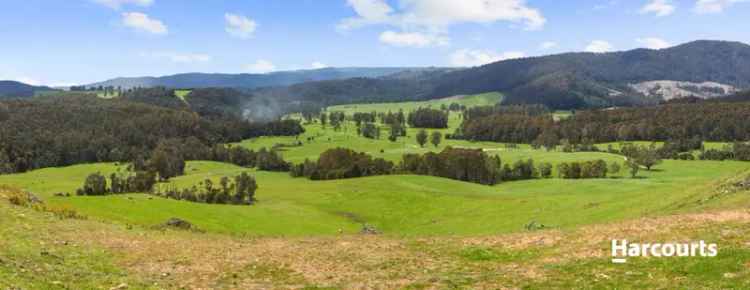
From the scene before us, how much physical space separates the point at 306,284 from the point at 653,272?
575 inches

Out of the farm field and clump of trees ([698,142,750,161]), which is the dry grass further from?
clump of trees ([698,142,750,161])

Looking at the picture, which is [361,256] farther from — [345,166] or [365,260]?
[345,166]

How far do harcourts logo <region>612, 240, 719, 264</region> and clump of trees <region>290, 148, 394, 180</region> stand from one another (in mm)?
152360

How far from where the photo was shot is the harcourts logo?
77.0 feet

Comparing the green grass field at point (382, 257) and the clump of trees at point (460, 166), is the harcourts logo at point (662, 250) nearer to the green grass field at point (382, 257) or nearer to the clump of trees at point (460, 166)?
the green grass field at point (382, 257)

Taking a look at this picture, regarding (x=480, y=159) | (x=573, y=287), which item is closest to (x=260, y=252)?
(x=573, y=287)

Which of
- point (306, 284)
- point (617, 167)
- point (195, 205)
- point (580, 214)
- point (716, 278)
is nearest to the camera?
point (716, 278)

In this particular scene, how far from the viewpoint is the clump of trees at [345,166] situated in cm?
17762

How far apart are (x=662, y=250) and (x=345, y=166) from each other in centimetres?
15655

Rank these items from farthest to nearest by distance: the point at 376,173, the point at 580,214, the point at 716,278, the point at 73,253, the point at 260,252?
the point at 376,173, the point at 580,214, the point at 260,252, the point at 73,253, the point at 716,278

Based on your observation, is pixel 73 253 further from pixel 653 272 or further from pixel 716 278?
pixel 716 278

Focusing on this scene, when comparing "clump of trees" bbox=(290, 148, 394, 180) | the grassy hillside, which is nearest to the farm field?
the grassy hillside

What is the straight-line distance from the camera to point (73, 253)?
26812 millimetres

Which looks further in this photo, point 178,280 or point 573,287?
point 178,280
